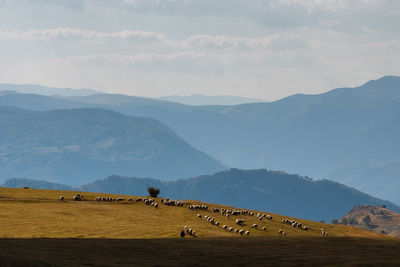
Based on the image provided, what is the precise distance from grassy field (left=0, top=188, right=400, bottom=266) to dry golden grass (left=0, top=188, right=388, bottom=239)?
0.12 m

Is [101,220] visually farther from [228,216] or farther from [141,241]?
[228,216]

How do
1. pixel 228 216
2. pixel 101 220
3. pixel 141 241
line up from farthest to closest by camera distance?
1. pixel 228 216
2. pixel 101 220
3. pixel 141 241

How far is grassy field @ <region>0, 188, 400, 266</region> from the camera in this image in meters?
56.8

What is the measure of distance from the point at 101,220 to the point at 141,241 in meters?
21.3

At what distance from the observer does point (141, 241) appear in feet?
228

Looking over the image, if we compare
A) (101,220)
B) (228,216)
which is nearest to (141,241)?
(101,220)

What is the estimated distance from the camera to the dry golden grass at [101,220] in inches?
3068

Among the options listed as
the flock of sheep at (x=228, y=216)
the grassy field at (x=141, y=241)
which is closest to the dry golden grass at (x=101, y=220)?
the grassy field at (x=141, y=241)

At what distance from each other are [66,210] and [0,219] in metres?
15.9

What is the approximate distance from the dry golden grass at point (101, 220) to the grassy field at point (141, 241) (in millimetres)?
120

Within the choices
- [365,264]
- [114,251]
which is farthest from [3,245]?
[365,264]

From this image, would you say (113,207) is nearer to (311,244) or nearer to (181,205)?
(181,205)

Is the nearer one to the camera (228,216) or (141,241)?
(141,241)

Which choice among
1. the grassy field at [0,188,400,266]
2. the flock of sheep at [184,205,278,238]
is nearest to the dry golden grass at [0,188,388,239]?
the grassy field at [0,188,400,266]
